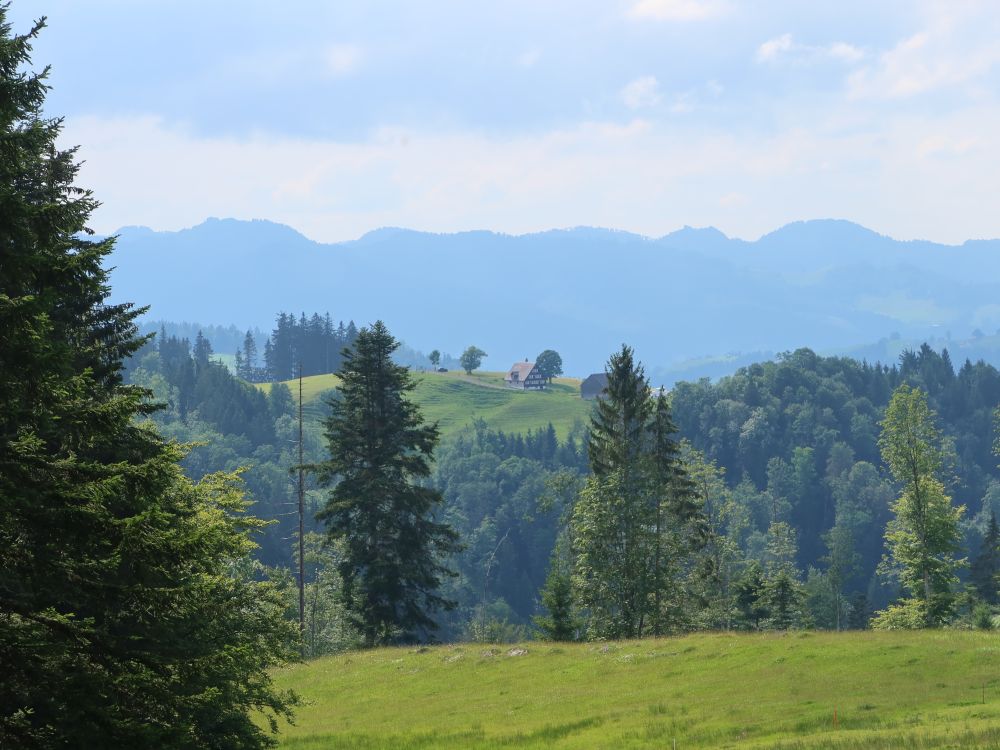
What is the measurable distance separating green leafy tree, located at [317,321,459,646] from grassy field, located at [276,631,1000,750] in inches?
343

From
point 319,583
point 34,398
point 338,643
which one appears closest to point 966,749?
point 34,398

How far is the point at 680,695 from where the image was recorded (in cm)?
3206

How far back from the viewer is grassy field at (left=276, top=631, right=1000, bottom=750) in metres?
25.9

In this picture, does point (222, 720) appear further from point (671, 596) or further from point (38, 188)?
point (671, 596)

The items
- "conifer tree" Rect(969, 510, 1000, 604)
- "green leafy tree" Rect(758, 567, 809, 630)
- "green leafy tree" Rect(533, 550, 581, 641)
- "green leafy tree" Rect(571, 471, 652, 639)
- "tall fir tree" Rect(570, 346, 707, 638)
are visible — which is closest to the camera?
"green leafy tree" Rect(533, 550, 581, 641)

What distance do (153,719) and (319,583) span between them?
226ft

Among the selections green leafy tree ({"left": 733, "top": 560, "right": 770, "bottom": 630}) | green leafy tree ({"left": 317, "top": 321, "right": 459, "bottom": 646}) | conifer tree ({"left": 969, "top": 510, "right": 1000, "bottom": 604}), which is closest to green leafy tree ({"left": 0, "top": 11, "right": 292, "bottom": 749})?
green leafy tree ({"left": 317, "top": 321, "right": 459, "bottom": 646})

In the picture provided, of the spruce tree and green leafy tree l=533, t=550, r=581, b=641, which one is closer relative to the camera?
green leafy tree l=533, t=550, r=581, b=641

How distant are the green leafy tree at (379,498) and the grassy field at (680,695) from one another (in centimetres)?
872

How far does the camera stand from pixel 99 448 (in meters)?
20.8

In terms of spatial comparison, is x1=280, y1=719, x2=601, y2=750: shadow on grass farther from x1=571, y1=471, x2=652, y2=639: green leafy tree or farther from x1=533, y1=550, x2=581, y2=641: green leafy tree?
x1=571, y1=471, x2=652, y2=639: green leafy tree

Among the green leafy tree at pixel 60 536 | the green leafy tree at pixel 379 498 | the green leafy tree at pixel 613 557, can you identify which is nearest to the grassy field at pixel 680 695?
the green leafy tree at pixel 379 498

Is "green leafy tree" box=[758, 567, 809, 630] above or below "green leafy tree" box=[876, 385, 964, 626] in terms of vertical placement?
below

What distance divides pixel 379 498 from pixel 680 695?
2249 cm
